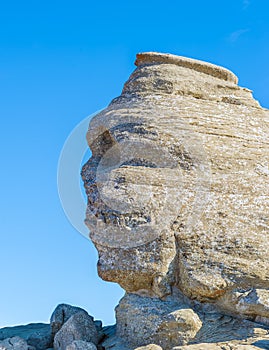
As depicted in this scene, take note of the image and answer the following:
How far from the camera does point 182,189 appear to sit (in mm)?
17062

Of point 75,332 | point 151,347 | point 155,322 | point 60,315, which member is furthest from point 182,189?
point 60,315

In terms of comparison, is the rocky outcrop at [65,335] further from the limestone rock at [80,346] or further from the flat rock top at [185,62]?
the flat rock top at [185,62]

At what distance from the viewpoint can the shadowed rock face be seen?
634 inches

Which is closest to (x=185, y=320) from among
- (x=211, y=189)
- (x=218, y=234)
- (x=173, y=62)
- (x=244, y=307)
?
(x=244, y=307)

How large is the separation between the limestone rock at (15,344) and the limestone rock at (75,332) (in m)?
1.07

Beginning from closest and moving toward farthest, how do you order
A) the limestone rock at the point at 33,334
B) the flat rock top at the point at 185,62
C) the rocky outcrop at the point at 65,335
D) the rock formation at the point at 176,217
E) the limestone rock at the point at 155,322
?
1. the limestone rock at the point at 155,322
2. the rock formation at the point at 176,217
3. the rocky outcrop at the point at 65,335
4. the limestone rock at the point at 33,334
5. the flat rock top at the point at 185,62

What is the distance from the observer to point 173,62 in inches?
770

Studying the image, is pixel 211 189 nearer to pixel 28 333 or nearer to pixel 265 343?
pixel 265 343

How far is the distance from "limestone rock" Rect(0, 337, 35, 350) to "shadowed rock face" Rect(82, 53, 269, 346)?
3641 mm

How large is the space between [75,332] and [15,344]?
215 centimetres

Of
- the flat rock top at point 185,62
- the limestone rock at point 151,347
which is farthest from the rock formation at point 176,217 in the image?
the flat rock top at point 185,62

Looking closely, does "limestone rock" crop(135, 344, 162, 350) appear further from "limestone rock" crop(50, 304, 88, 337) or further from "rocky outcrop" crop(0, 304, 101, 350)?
"limestone rock" crop(50, 304, 88, 337)

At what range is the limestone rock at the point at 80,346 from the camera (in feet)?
51.5

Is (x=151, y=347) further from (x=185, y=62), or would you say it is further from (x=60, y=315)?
(x=185, y=62)
